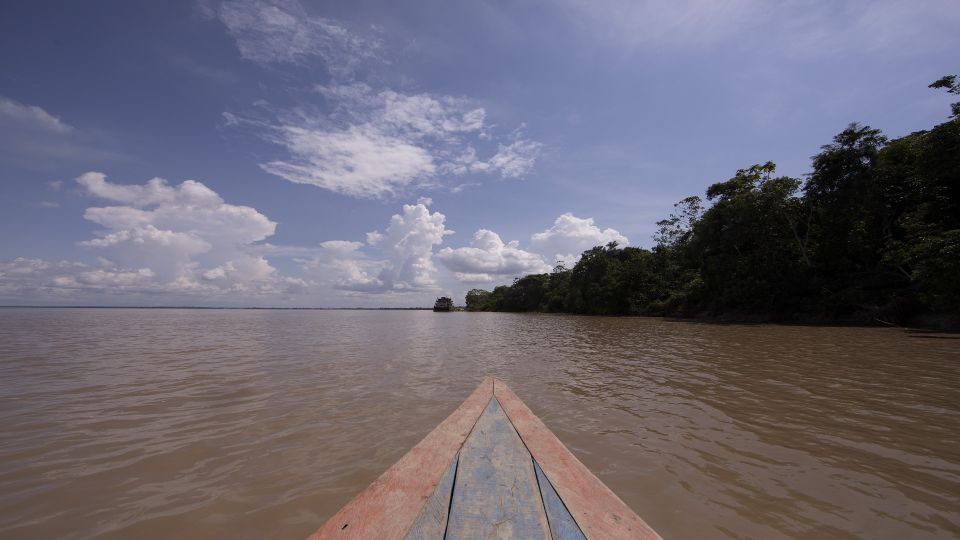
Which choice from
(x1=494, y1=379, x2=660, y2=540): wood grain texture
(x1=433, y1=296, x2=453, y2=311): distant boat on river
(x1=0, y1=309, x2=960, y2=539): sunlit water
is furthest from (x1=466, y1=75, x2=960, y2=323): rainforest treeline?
(x1=433, y1=296, x2=453, y2=311): distant boat on river

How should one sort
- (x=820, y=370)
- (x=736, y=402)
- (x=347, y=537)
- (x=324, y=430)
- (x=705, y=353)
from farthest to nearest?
(x=705, y=353) < (x=820, y=370) < (x=736, y=402) < (x=324, y=430) < (x=347, y=537)

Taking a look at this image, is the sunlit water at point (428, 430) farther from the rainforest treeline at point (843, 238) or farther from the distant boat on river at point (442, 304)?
the distant boat on river at point (442, 304)

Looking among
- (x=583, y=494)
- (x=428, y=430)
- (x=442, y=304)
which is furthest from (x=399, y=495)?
(x=442, y=304)

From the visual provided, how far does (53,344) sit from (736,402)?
80.3 ft

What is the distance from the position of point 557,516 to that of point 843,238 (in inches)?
1530

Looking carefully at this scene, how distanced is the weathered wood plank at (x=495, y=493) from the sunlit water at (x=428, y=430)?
1.32 metres

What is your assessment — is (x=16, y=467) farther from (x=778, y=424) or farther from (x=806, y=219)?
(x=806, y=219)

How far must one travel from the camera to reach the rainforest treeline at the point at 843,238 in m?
21.4

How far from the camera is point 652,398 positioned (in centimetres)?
741

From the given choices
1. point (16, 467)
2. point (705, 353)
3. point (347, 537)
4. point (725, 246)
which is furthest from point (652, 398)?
point (725, 246)

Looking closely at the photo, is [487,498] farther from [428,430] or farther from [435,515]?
[428,430]

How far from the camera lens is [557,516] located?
2408 millimetres

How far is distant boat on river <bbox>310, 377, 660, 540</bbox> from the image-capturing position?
2266mm

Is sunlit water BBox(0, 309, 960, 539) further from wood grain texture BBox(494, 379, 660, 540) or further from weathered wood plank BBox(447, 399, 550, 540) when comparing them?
weathered wood plank BBox(447, 399, 550, 540)
